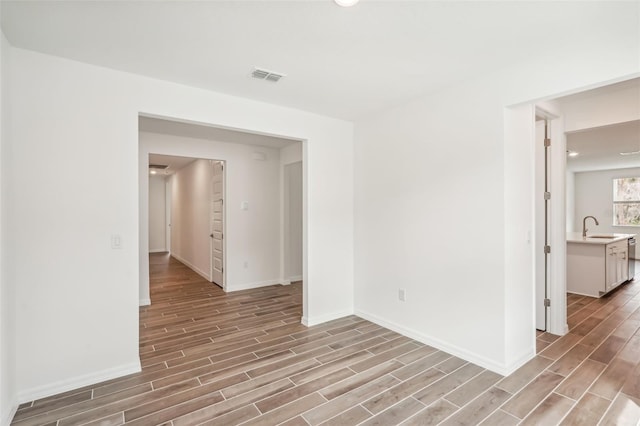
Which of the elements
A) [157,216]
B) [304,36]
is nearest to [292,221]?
[304,36]

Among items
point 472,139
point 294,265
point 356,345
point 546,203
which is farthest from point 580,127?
point 294,265

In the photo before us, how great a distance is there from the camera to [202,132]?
4.77 m

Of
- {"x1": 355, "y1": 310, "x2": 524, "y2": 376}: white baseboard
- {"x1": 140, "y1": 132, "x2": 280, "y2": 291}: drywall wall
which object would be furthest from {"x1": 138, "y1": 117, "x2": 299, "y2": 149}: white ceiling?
{"x1": 355, "y1": 310, "x2": 524, "y2": 376}: white baseboard

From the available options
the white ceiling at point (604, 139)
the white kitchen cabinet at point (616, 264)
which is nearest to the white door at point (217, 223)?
the white ceiling at point (604, 139)

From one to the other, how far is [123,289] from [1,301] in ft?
2.51

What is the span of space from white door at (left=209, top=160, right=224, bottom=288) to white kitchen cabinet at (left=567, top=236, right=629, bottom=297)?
605 cm

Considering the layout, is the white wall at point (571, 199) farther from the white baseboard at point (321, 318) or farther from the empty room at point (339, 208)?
the white baseboard at point (321, 318)

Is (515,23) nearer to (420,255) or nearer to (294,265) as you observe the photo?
(420,255)

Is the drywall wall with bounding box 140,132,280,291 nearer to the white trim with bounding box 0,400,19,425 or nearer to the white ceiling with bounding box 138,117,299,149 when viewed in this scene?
the white ceiling with bounding box 138,117,299,149

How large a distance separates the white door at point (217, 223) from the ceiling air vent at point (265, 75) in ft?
10.1

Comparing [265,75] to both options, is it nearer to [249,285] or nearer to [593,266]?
[249,285]

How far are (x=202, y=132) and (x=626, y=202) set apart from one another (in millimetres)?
11227

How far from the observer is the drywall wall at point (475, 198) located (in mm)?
2215

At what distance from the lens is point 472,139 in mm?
2863
